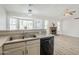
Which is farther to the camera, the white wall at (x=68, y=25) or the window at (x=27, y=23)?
the white wall at (x=68, y=25)

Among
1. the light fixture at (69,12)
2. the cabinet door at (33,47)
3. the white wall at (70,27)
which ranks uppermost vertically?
the light fixture at (69,12)

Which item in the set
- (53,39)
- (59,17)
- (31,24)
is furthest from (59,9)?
(53,39)

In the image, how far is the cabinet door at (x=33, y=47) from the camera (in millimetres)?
1614

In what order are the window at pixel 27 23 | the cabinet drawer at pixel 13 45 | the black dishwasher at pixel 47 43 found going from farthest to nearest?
Result: the black dishwasher at pixel 47 43
the window at pixel 27 23
the cabinet drawer at pixel 13 45

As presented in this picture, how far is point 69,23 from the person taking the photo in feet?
5.96

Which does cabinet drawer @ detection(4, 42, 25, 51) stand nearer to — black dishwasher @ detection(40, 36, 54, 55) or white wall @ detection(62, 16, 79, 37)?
black dishwasher @ detection(40, 36, 54, 55)

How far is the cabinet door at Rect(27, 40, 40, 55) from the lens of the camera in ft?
5.30

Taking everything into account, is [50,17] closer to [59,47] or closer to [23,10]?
[23,10]

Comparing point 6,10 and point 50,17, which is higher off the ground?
point 6,10

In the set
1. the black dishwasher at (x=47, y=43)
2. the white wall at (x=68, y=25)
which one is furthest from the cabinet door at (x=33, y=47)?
the white wall at (x=68, y=25)

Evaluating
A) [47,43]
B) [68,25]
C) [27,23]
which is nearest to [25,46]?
[27,23]

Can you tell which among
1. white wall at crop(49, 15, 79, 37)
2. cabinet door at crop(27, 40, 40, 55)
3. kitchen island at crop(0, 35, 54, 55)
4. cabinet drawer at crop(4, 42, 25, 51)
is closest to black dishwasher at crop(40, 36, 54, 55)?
kitchen island at crop(0, 35, 54, 55)

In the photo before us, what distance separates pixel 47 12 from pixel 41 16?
0.47ft

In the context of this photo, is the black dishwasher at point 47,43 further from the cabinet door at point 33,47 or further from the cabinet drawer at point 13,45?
the cabinet drawer at point 13,45
